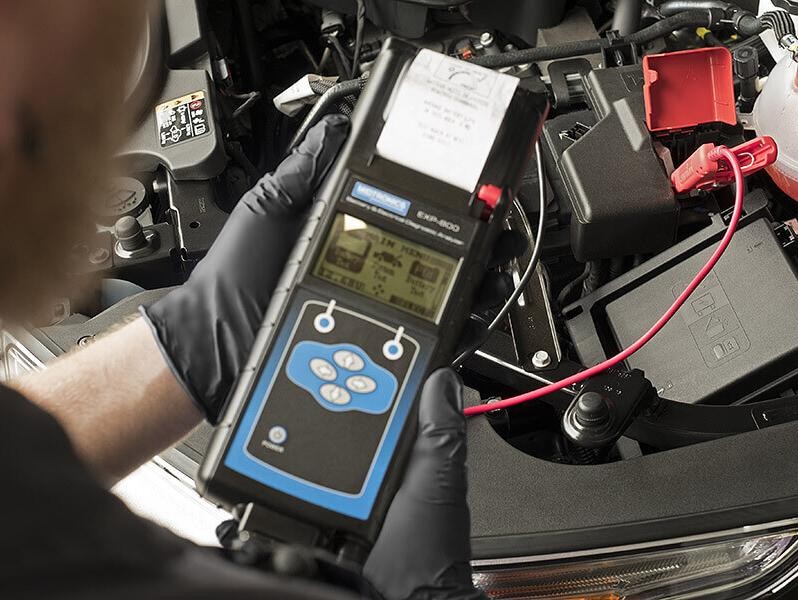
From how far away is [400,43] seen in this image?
112 centimetres

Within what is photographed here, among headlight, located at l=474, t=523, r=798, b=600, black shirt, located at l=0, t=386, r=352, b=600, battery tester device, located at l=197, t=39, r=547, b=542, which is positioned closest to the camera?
black shirt, located at l=0, t=386, r=352, b=600

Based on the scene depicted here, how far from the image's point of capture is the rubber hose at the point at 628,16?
64.6 inches

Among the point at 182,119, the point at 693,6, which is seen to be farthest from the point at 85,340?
the point at 693,6

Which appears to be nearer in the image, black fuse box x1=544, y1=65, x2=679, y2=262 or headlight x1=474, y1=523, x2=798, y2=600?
headlight x1=474, y1=523, x2=798, y2=600

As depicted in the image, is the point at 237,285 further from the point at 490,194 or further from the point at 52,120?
the point at 52,120

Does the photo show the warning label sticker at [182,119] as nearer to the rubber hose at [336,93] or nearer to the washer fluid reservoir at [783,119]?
the rubber hose at [336,93]

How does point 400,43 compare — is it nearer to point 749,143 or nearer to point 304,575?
point 749,143

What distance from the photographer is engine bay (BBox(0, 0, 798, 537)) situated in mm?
1218

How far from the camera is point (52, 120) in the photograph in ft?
1.94

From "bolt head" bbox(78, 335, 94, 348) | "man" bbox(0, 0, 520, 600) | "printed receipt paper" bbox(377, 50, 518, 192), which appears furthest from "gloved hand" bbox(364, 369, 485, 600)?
"bolt head" bbox(78, 335, 94, 348)

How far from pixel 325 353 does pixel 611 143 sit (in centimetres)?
59

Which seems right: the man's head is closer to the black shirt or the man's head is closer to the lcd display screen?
the black shirt

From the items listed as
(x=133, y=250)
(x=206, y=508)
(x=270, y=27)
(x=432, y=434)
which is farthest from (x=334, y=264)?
(x=270, y=27)

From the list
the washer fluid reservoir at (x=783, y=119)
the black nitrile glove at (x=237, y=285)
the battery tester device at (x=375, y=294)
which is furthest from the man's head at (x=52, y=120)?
the washer fluid reservoir at (x=783, y=119)
